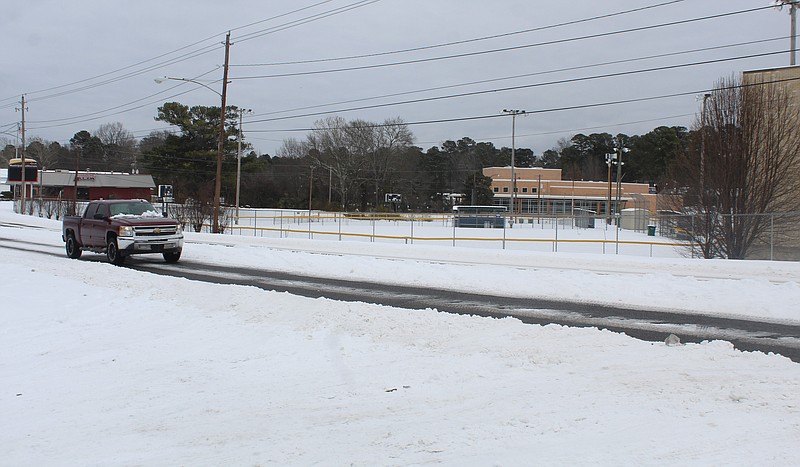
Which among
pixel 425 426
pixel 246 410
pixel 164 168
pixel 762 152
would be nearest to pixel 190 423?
pixel 246 410

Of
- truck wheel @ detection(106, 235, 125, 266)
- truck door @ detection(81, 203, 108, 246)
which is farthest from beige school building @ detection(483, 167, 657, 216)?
truck wheel @ detection(106, 235, 125, 266)

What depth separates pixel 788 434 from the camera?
5.38m

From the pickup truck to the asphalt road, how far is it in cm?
148

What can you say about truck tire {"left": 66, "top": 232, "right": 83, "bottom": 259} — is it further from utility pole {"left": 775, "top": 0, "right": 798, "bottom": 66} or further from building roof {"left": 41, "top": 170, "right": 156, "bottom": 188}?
building roof {"left": 41, "top": 170, "right": 156, "bottom": 188}

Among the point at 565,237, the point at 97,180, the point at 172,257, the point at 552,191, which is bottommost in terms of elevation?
the point at 172,257

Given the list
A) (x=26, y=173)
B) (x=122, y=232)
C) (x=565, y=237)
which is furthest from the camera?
(x=26, y=173)

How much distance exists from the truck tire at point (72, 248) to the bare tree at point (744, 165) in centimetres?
2488

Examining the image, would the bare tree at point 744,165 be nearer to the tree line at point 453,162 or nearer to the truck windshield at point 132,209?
the tree line at point 453,162

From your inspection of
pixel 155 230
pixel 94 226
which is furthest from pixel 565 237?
pixel 94 226

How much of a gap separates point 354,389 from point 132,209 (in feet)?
55.2

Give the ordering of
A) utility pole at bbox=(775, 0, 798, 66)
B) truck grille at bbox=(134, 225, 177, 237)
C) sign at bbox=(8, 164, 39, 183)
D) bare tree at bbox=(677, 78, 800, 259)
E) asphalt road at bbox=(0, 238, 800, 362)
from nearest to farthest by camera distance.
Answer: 1. asphalt road at bbox=(0, 238, 800, 362)
2. truck grille at bbox=(134, 225, 177, 237)
3. bare tree at bbox=(677, 78, 800, 259)
4. utility pole at bbox=(775, 0, 798, 66)
5. sign at bbox=(8, 164, 39, 183)

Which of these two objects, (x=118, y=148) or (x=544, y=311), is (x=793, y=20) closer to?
(x=544, y=311)

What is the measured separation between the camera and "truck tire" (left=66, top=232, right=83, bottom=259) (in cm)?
2189

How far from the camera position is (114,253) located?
66.0ft
